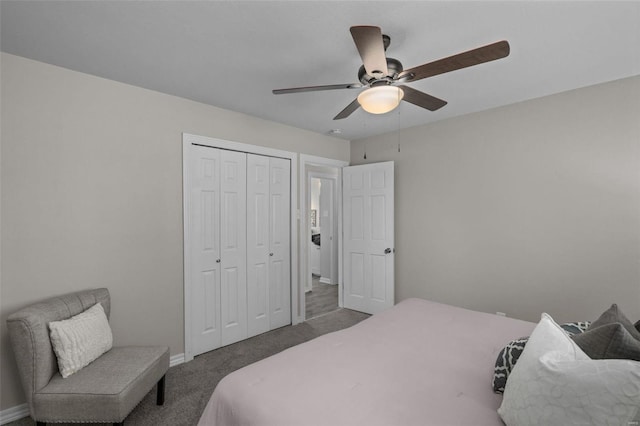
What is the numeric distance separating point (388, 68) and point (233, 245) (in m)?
2.40

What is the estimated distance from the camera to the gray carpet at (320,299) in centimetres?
447

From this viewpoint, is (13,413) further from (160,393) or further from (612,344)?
(612,344)

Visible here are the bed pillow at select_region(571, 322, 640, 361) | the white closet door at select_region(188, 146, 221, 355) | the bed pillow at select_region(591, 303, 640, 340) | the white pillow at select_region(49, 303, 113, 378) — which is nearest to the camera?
the bed pillow at select_region(571, 322, 640, 361)

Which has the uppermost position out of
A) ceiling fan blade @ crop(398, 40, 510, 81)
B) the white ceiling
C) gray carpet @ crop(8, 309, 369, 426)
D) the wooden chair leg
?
the white ceiling

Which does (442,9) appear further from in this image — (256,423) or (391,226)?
(391,226)

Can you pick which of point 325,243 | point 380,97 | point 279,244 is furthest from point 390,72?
point 325,243

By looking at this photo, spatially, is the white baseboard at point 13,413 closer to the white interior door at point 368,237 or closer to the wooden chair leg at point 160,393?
the wooden chair leg at point 160,393

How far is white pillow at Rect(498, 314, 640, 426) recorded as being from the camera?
34.6 inches

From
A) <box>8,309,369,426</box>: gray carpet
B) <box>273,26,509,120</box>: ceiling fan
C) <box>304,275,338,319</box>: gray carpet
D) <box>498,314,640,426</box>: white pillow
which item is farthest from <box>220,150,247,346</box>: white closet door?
<box>498,314,640,426</box>: white pillow

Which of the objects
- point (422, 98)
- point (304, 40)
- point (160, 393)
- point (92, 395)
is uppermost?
point (304, 40)

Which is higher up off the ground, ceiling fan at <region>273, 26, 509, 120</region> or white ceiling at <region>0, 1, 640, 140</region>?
white ceiling at <region>0, 1, 640, 140</region>

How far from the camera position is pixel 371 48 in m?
1.49

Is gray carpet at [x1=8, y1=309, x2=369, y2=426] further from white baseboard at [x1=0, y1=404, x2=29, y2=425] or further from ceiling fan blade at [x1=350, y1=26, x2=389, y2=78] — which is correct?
ceiling fan blade at [x1=350, y1=26, x2=389, y2=78]

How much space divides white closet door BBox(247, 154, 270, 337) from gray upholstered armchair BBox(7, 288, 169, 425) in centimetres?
158
